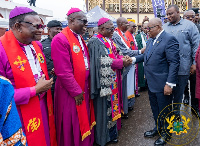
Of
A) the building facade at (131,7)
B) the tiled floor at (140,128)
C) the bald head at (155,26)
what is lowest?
the tiled floor at (140,128)

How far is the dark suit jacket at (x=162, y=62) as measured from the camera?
2797mm

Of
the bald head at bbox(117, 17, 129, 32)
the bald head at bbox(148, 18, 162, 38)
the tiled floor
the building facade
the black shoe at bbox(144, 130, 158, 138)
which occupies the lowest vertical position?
the tiled floor

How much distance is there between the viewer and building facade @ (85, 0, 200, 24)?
82.9ft

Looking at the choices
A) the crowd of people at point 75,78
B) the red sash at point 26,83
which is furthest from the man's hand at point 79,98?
the red sash at point 26,83

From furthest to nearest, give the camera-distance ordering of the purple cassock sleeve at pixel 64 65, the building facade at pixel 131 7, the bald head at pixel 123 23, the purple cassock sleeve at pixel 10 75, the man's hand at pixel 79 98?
the building facade at pixel 131 7 → the bald head at pixel 123 23 → the man's hand at pixel 79 98 → the purple cassock sleeve at pixel 64 65 → the purple cassock sleeve at pixel 10 75

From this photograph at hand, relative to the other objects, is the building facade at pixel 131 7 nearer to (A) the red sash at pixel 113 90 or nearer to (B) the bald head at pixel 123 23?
(B) the bald head at pixel 123 23

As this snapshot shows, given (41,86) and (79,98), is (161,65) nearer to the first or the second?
(79,98)

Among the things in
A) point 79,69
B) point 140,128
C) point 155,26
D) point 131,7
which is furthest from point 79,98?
point 131,7

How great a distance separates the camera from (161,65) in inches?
115

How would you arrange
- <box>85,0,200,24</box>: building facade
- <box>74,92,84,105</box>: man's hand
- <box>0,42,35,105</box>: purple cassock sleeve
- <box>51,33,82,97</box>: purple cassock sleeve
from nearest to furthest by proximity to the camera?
1. <box>0,42,35,105</box>: purple cassock sleeve
2. <box>51,33,82,97</box>: purple cassock sleeve
3. <box>74,92,84,105</box>: man's hand
4. <box>85,0,200,24</box>: building facade

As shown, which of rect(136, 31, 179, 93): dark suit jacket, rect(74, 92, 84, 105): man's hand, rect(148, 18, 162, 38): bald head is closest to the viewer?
rect(74, 92, 84, 105): man's hand

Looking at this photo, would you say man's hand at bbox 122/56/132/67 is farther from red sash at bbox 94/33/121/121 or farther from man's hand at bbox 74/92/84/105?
man's hand at bbox 74/92/84/105

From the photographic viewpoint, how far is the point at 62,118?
2.63 meters

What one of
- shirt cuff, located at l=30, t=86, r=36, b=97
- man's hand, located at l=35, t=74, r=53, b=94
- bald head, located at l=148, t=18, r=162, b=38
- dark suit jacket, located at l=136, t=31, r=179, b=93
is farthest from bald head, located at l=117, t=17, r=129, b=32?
shirt cuff, located at l=30, t=86, r=36, b=97
